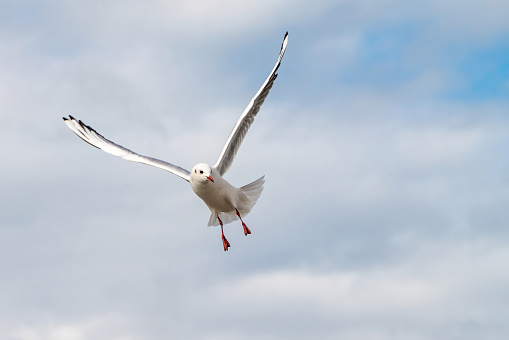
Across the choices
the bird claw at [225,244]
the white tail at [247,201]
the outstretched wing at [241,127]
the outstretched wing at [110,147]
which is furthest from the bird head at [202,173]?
the white tail at [247,201]

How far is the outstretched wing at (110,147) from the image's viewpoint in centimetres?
2333

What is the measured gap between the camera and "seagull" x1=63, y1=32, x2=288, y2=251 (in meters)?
21.8

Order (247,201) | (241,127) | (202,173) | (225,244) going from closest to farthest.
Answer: (202,173) → (225,244) → (241,127) → (247,201)

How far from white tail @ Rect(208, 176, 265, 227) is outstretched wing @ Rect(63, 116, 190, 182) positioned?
5.42ft

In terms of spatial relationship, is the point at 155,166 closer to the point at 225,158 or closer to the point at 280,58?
the point at 225,158

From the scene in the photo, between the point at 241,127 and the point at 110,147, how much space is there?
422cm

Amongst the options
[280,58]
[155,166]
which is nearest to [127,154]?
[155,166]

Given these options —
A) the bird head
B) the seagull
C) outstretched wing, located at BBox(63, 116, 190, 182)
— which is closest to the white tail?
the seagull

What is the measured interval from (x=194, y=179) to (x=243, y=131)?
7.88ft

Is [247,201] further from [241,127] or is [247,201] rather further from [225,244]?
[241,127]

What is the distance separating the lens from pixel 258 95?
23.3m

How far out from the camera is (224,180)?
22.6 meters

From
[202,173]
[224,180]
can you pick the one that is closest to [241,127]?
[224,180]

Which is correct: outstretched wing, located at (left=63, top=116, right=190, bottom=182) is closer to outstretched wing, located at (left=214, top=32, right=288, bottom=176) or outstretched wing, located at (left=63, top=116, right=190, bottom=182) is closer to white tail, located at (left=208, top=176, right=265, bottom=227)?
outstretched wing, located at (left=214, top=32, right=288, bottom=176)
